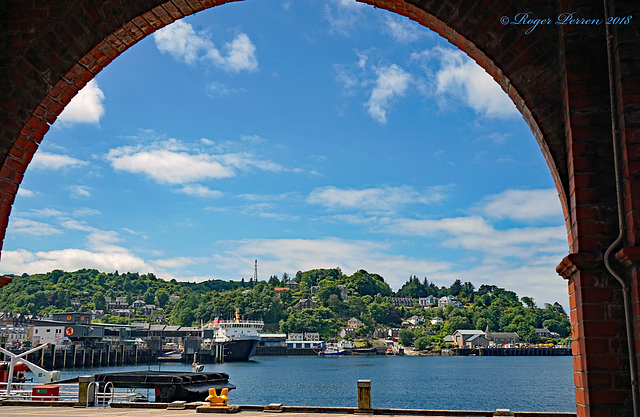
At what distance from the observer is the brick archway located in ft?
10.6

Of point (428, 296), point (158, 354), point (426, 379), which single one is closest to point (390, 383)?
point (426, 379)

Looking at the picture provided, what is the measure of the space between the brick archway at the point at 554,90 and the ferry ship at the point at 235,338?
3112 inches

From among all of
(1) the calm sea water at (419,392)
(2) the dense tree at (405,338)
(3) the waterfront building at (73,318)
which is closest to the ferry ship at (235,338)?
(1) the calm sea water at (419,392)

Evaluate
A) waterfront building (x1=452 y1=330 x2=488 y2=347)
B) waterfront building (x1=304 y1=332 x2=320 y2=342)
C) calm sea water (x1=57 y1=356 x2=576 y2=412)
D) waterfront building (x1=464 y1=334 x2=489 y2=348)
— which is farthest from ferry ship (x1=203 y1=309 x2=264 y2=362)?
waterfront building (x1=452 y1=330 x2=488 y2=347)

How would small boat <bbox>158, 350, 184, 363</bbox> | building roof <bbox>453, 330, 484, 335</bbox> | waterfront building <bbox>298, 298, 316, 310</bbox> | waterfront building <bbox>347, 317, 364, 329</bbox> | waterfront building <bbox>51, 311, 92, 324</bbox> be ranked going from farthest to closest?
1. waterfront building <bbox>298, 298, 316, 310</bbox>
2. waterfront building <bbox>347, 317, 364, 329</bbox>
3. building roof <bbox>453, 330, 484, 335</bbox>
4. small boat <bbox>158, 350, 184, 363</bbox>
5. waterfront building <bbox>51, 311, 92, 324</bbox>

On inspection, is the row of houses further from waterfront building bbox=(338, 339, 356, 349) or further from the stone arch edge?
the stone arch edge

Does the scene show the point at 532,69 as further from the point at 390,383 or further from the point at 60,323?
the point at 60,323

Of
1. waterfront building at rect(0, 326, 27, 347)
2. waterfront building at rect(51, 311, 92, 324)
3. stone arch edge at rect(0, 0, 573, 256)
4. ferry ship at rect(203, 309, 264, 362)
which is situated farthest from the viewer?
waterfront building at rect(0, 326, 27, 347)

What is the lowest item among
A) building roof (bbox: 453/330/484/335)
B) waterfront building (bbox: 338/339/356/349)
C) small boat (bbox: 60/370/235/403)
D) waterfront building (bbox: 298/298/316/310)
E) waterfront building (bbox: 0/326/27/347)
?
waterfront building (bbox: 338/339/356/349)

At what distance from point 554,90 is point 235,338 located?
8278cm

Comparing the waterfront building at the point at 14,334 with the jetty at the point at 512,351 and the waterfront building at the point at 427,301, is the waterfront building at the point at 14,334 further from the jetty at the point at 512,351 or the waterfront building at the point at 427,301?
the waterfront building at the point at 427,301

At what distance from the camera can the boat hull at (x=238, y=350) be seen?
8000 cm

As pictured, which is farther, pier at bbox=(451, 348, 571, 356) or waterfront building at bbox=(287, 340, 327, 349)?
pier at bbox=(451, 348, 571, 356)

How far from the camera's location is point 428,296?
186 meters
